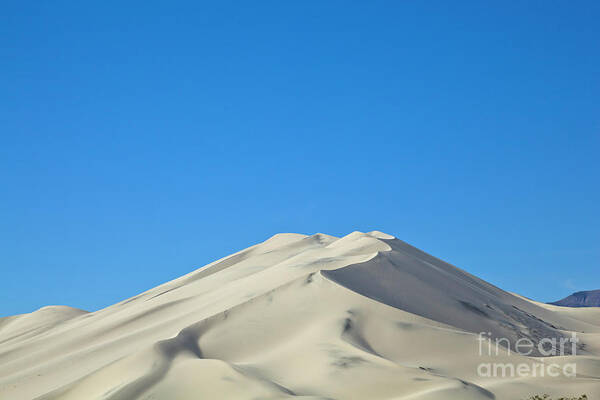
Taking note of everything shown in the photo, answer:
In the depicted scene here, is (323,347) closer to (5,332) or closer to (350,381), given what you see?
(350,381)

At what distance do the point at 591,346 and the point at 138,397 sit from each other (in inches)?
783

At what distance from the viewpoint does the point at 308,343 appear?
1958 cm

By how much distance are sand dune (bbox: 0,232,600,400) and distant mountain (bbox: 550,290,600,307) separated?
63.2 meters

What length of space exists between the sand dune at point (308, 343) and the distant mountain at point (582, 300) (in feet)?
207

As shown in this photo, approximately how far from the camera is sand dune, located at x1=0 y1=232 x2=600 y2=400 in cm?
1599

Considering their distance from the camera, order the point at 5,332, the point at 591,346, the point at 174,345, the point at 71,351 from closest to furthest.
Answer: the point at 174,345
the point at 71,351
the point at 591,346
the point at 5,332

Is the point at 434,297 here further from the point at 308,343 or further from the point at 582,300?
the point at 582,300

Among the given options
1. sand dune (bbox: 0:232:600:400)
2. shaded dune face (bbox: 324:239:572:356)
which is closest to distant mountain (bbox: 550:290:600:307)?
sand dune (bbox: 0:232:600:400)

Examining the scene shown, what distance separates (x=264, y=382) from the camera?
1580 cm

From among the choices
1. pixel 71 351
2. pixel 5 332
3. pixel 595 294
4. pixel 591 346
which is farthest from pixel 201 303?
pixel 595 294

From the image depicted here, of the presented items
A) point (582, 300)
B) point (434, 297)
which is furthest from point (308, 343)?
point (582, 300)

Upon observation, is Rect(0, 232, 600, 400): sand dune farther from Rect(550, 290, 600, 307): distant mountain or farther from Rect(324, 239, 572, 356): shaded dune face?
Rect(550, 290, 600, 307): distant mountain

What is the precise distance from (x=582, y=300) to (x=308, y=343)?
80.4 m

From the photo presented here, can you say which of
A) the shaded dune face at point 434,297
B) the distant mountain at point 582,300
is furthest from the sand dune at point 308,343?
the distant mountain at point 582,300
